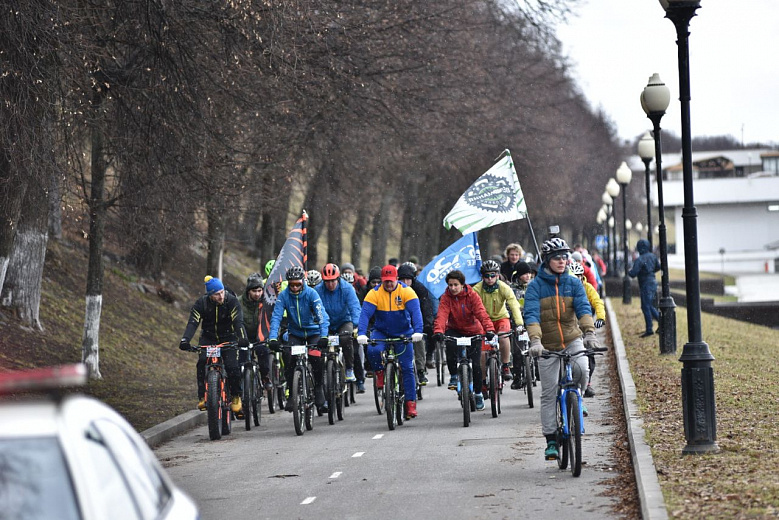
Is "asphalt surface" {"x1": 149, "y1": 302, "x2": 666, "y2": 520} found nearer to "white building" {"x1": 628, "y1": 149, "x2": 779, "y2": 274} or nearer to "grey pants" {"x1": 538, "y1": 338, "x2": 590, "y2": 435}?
"grey pants" {"x1": 538, "y1": 338, "x2": 590, "y2": 435}

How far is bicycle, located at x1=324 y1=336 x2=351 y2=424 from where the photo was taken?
52.8 feet

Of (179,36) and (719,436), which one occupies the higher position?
(179,36)

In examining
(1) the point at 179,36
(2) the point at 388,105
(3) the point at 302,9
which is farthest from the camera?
(2) the point at 388,105

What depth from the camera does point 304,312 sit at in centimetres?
1573

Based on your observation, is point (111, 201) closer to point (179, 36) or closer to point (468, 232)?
point (179, 36)

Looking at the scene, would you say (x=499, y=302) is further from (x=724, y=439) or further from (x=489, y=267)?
(x=724, y=439)

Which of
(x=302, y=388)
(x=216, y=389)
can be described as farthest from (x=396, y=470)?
(x=302, y=388)

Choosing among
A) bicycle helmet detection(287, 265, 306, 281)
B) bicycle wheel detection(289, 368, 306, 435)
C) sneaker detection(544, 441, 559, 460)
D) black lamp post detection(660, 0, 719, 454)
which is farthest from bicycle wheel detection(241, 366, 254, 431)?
black lamp post detection(660, 0, 719, 454)

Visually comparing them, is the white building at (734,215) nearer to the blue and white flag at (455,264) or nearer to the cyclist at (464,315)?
the blue and white flag at (455,264)

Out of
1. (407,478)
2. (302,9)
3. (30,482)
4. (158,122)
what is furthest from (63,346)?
(30,482)

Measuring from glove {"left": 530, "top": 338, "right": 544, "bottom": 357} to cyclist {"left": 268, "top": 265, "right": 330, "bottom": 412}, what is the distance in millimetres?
5261

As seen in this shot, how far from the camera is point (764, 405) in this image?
1377 cm

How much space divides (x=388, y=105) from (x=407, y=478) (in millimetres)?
14692

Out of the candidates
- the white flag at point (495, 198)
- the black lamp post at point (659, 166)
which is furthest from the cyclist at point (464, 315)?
the white flag at point (495, 198)
